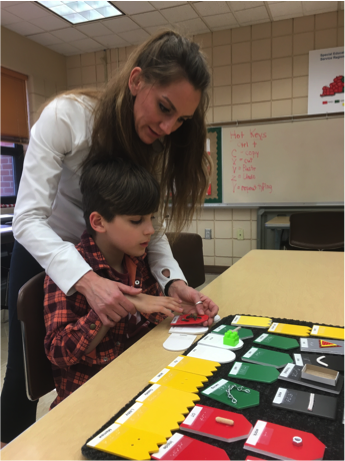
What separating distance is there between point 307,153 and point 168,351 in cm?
312

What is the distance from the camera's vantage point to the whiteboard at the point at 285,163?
3.31 meters

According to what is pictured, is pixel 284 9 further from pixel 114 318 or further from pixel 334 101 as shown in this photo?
pixel 114 318

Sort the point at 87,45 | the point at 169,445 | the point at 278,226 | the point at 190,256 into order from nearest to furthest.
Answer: the point at 169,445 → the point at 190,256 → the point at 278,226 → the point at 87,45

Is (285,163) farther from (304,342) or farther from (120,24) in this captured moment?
(304,342)

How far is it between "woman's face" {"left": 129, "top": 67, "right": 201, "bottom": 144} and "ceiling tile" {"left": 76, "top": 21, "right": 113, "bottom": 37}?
9.62 feet

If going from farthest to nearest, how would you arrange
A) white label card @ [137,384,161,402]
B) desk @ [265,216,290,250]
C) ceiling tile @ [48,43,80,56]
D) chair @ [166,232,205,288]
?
ceiling tile @ [48,43,80,56] → desk @ [265,216,290,250] → chair @ [166,232,205,288] → white label card @ [137,384,161,402]

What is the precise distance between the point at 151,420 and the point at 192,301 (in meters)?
0.48

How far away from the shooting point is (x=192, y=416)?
470 mm

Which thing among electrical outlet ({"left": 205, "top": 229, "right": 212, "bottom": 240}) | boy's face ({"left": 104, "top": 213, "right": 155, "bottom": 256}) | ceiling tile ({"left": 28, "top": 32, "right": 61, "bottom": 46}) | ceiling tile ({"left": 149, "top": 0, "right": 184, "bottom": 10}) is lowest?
electrical outlet ({"left": 205, "top": 229, "right": 212, "bottom": 240})

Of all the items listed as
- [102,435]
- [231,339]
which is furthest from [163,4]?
[102,435]

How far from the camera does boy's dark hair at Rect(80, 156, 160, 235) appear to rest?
863 mm

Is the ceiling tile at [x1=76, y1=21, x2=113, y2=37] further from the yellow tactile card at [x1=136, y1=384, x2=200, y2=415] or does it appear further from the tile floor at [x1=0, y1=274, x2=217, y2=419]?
the yellow tactile card at [x1=136, y1=384, x2=200, y2=415]

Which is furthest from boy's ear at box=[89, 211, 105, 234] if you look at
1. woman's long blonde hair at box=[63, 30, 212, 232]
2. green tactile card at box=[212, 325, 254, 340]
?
green tactile card at box=[212, 325, 254, 340]

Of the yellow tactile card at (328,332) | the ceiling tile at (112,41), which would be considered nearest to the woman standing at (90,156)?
the yellow tactile card at (328,332)
